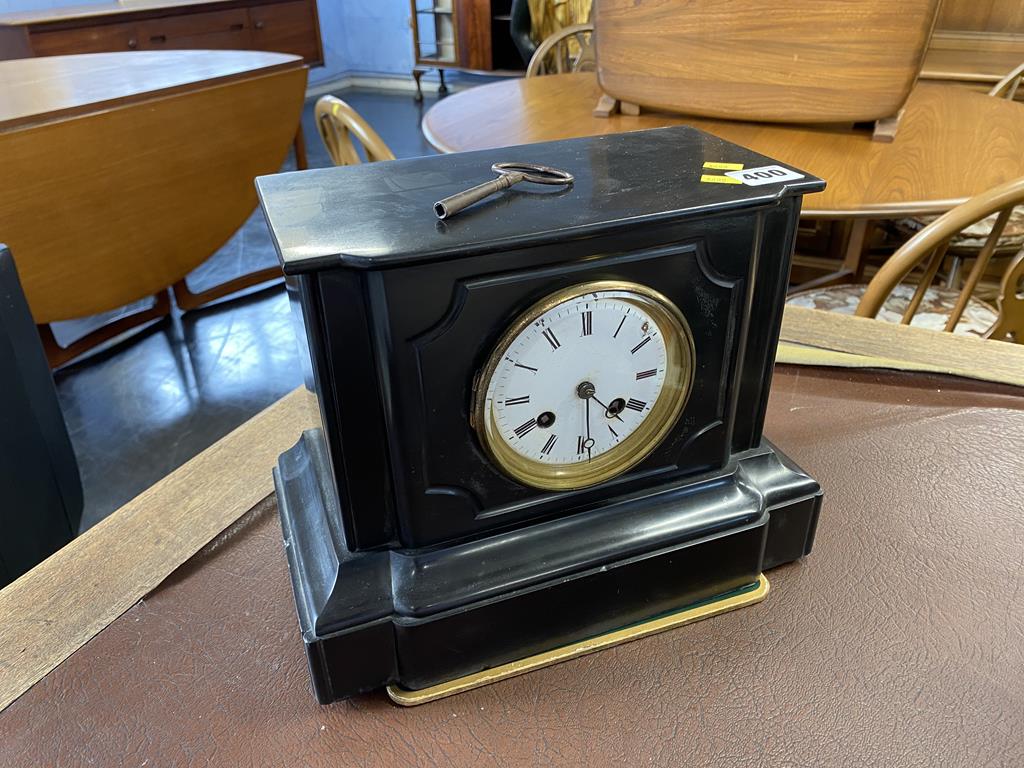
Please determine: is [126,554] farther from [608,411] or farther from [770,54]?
[770,54]

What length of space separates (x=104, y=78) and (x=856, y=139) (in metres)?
1.97

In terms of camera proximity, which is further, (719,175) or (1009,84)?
(1009,84)

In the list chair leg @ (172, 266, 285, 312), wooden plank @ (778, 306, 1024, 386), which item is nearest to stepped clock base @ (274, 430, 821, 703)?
wooden plank @ (778, 306, 1024, 386)

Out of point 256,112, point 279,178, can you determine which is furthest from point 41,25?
point 279,178

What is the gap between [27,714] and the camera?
0.51m

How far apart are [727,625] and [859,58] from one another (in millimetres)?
1161

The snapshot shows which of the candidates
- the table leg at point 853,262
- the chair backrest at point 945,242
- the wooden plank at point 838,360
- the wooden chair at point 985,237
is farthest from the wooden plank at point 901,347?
the table leg at point 853,262

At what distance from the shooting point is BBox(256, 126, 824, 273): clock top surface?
0.42 metres

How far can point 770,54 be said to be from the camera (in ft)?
4.58

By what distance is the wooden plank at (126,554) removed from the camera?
56cm

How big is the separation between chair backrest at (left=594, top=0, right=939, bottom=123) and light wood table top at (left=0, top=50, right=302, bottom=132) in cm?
122

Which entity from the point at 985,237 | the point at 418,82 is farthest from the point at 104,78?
the point at 418,82

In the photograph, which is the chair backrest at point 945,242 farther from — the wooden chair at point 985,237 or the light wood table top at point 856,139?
the wooden chair at point 985,237

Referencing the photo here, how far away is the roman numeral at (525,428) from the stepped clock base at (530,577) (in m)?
0.08
